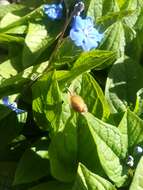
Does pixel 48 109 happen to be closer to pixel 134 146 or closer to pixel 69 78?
pixel 69 78

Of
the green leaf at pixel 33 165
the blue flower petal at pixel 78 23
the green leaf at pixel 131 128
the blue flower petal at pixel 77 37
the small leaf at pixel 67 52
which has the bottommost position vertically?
the green leaf at pixel 33 165

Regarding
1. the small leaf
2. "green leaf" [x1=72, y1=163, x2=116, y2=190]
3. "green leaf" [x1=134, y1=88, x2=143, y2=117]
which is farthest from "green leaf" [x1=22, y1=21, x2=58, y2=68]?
"green leaf" [x1=72, y1=163, x2=116, y2=190]

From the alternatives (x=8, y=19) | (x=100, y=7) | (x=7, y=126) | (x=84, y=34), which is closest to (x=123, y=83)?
(x=84, y=34)

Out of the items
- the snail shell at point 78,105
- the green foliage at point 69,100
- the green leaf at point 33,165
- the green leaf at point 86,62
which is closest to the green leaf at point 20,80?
the green foliage at point 69,100

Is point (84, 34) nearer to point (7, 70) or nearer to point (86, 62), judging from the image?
point (86, 62)

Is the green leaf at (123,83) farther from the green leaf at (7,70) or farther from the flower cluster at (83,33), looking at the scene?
the green leaf at (7,70)

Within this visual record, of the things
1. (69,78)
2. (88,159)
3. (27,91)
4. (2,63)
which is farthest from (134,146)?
(2,63)
